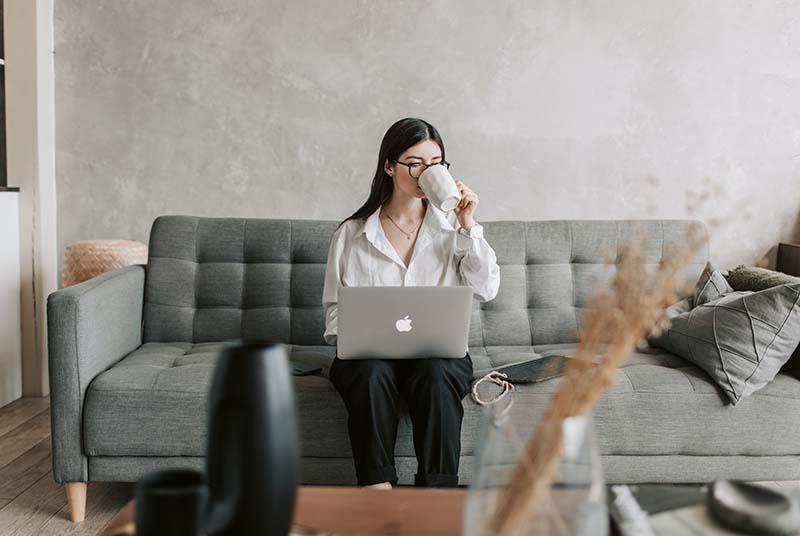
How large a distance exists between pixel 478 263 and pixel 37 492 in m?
1.52

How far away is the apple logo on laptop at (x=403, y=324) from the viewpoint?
6.41 feet

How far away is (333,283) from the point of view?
239cm

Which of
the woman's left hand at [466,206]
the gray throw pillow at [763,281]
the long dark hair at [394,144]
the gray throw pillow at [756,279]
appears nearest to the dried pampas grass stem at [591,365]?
the woman's left hand at [466,206]

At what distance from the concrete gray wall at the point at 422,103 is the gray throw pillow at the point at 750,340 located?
3.65ft

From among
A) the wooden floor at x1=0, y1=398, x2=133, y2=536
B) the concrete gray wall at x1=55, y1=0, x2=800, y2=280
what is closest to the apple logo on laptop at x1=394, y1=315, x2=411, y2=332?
the wooden floor at x1=0, y1=398, x2=133, y2=536

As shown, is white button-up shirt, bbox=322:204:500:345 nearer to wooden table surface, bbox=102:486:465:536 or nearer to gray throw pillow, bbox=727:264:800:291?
gray throw pillow, bbox=727:264:800:291

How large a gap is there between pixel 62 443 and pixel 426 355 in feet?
3.37

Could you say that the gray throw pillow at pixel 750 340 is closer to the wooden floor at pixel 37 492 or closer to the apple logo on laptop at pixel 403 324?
the wooden floor at pixel 37 492

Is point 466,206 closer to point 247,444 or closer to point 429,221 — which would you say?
point 429,221

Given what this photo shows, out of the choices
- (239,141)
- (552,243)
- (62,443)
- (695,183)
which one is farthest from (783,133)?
(62,443)

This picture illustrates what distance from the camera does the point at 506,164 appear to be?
3.41 m

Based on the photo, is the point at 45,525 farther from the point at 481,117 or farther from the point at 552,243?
the point at 481,117

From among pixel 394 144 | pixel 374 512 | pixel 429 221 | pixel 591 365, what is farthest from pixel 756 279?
pixel 591 365

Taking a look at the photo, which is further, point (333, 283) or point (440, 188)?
point (333, 283)
